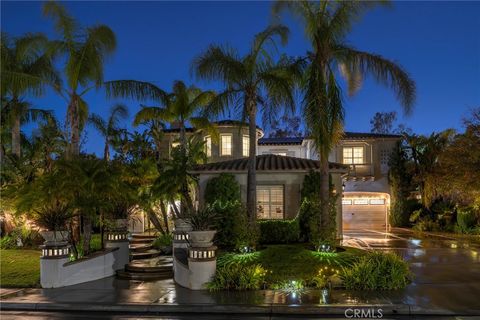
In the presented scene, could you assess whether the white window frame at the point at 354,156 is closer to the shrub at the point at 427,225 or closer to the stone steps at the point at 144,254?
the shrub at the point at 427,225

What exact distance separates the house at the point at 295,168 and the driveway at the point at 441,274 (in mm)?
3395

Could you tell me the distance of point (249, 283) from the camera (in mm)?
10922

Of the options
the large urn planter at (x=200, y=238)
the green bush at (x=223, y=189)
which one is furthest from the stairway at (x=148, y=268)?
the green bush at (x=223, y=189)

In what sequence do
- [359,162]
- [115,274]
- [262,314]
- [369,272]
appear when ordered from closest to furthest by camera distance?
1. [262,314]
2. [369,272]
3. [115,274]
4. [359,162]

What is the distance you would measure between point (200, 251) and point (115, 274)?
12.6 feet

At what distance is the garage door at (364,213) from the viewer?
106 ft

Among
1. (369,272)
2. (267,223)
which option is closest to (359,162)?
(267,223)

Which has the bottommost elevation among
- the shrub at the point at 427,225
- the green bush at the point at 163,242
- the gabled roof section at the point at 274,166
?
the shrub at the point at 427,225

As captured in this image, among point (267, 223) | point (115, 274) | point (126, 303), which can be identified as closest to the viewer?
point (126, 303)

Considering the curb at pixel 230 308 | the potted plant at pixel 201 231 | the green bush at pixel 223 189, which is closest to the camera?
the curb at pixel 230 308

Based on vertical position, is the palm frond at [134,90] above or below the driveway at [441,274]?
above

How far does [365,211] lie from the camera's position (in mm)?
32438

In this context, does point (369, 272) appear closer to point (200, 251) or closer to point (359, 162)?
point (200, 251)

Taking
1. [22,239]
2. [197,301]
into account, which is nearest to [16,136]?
[22,239]
